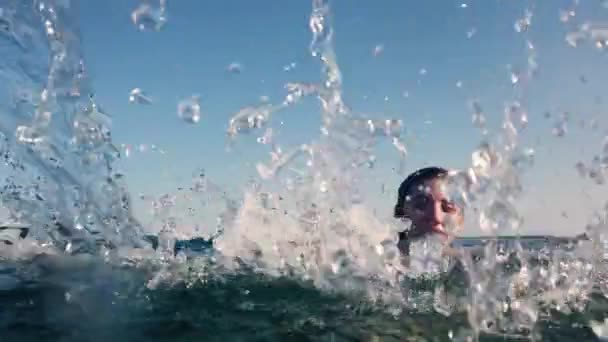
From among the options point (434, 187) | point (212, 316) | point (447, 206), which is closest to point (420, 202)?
point (434, 187)

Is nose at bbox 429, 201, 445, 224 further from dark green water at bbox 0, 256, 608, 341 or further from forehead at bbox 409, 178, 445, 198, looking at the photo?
dark green water at bbox 0, 256, 608, 341

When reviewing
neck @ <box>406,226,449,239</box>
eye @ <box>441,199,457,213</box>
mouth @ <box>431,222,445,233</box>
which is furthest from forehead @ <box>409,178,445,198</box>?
neck @ <box>406,226,449,239</box>

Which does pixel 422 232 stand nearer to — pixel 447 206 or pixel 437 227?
pixel 437 227

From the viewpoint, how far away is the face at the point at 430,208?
8250mm

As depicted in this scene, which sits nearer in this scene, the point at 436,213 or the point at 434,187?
the point at 436,213

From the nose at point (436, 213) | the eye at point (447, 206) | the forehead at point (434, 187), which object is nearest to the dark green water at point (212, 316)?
the nose at point (436, 213)

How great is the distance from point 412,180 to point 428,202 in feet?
1.50

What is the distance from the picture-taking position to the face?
825 cm

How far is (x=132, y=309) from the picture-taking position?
516cm

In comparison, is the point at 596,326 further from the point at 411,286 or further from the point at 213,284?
the point at 213,284

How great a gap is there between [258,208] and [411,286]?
3.25 m

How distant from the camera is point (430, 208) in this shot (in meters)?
8.36

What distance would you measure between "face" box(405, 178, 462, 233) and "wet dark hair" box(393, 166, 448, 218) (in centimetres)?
7

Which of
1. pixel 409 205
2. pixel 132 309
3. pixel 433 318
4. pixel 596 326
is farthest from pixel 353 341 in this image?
pixel 409 205
